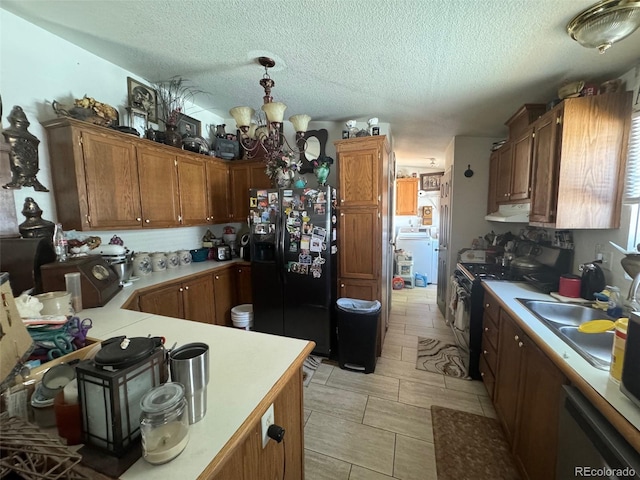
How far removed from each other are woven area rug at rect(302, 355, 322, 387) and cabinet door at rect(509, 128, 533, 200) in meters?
2.44

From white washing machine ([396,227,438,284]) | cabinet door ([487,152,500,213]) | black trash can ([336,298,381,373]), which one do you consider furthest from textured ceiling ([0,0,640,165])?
white washing machine ([396,227,438,284])

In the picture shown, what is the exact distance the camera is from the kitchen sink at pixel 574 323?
4.40 feet

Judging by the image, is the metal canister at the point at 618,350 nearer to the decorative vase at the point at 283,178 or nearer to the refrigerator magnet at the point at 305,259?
the refrigerator magnet at the point at 305,259

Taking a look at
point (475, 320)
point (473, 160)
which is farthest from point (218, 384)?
point (473, 160)

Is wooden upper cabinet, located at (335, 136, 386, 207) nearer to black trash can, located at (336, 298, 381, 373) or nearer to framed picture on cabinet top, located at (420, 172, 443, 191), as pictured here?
black trash can, located at (336, 298, 381, 373)

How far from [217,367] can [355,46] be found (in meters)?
2.03

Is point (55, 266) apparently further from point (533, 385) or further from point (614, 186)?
point (614, 186)

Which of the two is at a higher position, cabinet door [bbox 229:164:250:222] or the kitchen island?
cabinet door [bbox 229:164:250:222]

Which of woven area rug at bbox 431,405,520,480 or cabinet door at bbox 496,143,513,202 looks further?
cabinet door at bbox 496,143,513,202

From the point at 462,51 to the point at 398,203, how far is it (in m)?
4.30

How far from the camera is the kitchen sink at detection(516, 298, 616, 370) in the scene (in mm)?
1340

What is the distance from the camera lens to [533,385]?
1357 mm

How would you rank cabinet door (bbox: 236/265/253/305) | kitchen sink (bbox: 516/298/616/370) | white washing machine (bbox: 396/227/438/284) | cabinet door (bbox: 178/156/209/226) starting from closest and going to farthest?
kitchen sink (bbox: 516/298/616/370) < cabinet door (bbox: 178/156/209/226) < cabinet door (bbox: 236/265/253/305) < white washing machine (bbox: 396/227/438/284)

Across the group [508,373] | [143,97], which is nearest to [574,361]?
[508,373]
